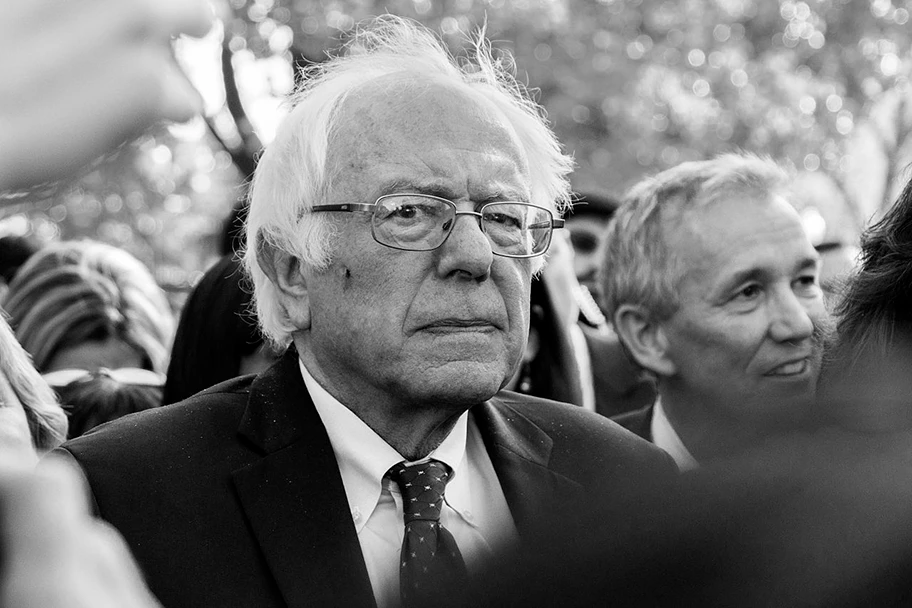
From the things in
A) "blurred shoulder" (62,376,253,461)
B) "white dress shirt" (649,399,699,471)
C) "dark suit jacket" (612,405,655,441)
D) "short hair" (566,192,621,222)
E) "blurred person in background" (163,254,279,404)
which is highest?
"blurred shoulder" (62,376,253,461)

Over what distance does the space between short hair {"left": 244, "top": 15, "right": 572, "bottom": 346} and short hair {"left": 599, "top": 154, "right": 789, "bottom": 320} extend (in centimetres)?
60

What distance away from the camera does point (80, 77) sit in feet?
2.19

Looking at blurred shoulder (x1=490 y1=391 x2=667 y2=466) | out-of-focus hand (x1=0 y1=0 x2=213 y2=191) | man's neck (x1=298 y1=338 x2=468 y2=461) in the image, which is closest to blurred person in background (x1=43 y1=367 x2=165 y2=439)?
man's neck (x1=298 y1=338 x2=468 y2=461)

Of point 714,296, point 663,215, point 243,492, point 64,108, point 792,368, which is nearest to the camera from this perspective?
point 64,108

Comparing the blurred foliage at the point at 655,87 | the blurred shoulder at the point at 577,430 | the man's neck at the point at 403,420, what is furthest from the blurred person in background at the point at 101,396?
the blurred foliage at the point at 655,87

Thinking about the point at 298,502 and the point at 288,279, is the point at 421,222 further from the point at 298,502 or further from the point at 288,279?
the point at 298,502

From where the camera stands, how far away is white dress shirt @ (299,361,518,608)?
3008 millimetres

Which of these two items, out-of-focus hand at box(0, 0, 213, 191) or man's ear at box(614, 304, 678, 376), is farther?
man's ear at box(614, 304, 678, 376)

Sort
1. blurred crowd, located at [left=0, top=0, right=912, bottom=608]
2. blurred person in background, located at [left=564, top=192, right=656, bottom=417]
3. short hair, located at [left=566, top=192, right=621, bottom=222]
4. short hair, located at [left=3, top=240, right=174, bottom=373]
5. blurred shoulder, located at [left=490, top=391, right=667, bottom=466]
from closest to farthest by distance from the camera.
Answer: blurred crowd, located at [left=0, top=0, right=912, bottom=608] < blurred shoulder, located at [left=490, top=391, right=667, bottom=466] < short hair, located at [left=3, top=240, right=174, bottom=373] < blurred person in background, located at [left=564, top=192, right=656, bottom=417] < short hair, located at [left=566, top=192, right=621, bottom=222]

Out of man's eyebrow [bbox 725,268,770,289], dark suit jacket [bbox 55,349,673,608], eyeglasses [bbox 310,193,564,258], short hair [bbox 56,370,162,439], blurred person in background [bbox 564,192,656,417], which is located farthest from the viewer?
blurred person in background [bbox 564,192,656,417]

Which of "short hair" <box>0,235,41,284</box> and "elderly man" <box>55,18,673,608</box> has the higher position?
"elderly man" <box>55,18,673,608</box>

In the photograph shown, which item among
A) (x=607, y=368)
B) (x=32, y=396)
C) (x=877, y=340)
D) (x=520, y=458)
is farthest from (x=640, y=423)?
(x=877, y=340)

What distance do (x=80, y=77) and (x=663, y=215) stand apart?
3.78 m

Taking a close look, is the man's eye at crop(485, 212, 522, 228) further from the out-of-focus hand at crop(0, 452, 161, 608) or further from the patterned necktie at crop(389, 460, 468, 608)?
the out-of-focus hand at crop(0, 452, 161, 608)
